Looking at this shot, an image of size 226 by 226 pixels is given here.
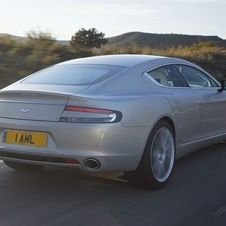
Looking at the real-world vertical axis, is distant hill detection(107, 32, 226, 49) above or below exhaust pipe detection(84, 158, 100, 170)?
below

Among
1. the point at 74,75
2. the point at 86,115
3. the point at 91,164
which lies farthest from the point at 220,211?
the point at 74,75

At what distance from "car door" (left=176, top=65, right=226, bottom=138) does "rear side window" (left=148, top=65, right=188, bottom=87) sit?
0.17 m

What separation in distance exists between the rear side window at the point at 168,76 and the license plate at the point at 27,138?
1654mm

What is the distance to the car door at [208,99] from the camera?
7688mm

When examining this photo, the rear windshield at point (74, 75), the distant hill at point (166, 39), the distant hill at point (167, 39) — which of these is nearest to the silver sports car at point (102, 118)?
the rear windshield at point (74, 75)

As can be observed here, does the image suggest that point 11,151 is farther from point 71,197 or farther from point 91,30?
point 91,30

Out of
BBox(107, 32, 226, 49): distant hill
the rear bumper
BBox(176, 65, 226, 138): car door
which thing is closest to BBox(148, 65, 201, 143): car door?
BBox(176, 65, 226, 138): car door

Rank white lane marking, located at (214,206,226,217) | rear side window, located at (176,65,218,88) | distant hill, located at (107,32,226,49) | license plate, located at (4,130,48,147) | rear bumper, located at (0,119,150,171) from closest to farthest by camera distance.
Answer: white lane marking, located at (214,206,226,217), rear bumper, located at (0,119,150,171), license plate, located at (4,130,48,147), rear side window, located at (176,65,218,88), distant hill, located at (107,32,226,49)

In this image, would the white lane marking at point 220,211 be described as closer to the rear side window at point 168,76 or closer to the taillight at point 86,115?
the taillight at point 86,115

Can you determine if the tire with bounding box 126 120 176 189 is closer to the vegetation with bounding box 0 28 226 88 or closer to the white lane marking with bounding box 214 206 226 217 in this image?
the white lane marking with bounding box 214 206 226 217

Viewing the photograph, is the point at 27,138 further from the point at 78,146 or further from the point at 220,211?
the point at 220,211

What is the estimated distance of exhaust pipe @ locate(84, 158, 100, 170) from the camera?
5.78 meters

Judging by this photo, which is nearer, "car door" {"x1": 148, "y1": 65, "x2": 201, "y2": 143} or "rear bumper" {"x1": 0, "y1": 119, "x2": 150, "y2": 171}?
"rear bumper" {"x1": 0, "y1": 119, "x2": 150, "y2": 171}

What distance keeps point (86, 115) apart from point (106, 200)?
894 millimetres
